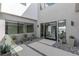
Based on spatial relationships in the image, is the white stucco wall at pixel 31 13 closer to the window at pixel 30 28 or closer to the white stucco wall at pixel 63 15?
the white stucco wall at pixel 63 15

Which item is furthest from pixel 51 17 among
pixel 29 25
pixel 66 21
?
pixel 29 25

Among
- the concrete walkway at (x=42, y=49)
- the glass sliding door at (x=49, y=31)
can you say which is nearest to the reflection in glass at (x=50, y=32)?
the glass sliding door at (x=49, y=31)

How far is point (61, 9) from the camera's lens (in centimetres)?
500

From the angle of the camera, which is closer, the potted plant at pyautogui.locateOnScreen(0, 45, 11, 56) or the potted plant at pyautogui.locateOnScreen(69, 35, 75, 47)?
the potted plant at pyautogui.locateOnScreen(0, 45, 11, 56)

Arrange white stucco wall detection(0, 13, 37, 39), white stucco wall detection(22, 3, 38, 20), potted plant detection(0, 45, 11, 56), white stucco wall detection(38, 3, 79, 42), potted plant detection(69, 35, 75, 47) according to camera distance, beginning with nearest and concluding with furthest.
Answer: potted plant detection(0, 45, 11, 56) < white stucco wall detection(0, 13, 37, 39) < potted plant detection(69, 35, 75, 47) < white stucco wall detection(38, 3, 79, 42) < white stucco wall detection(22, 3, 38, 20)

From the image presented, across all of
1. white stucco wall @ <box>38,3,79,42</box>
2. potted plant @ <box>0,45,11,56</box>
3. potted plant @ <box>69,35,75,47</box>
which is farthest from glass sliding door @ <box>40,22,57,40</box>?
potted plant @ <box>0,45,11,56</box>

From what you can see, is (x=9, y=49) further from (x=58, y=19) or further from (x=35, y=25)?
(x=58, y=19)

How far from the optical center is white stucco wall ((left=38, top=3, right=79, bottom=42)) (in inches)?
176

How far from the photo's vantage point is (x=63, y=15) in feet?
16.4

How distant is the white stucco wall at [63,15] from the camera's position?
447cm

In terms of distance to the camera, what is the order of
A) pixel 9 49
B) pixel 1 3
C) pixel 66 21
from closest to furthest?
1. pixel 9 49
2. pixel 1 3
3. pixel 66 21

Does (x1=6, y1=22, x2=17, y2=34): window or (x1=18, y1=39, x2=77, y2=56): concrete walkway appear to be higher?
(x1=6, y1=22, x2=17, y2=34): window

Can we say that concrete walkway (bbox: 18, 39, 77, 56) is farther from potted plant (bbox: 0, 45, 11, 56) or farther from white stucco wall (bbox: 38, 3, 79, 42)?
white stucco wall (bbox: 38, 3, 79, 42)

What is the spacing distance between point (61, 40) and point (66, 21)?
3.72 feet
